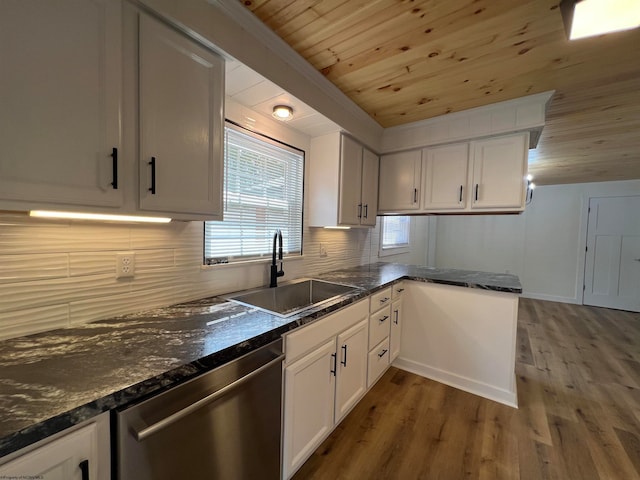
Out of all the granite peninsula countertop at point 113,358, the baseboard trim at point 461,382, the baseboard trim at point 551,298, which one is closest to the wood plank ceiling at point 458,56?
the granite peninsula countertop at point 113,358

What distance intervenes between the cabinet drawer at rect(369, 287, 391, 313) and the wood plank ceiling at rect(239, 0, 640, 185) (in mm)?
1585

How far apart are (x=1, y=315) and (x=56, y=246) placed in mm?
278

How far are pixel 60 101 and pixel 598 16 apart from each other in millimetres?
2107

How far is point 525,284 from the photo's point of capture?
5.33 m

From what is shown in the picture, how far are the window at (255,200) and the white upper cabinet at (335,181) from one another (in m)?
0.14

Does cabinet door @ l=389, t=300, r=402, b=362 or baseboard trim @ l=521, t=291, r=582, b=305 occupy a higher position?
cabinet door @ l=389, t=300, r=402, b=362

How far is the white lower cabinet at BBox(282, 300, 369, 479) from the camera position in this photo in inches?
50.8

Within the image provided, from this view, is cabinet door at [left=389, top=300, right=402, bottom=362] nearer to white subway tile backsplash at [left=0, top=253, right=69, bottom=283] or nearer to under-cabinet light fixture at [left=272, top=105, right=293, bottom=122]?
under-cabinet light fixture at [left=272, top=105, right=293, bottom=122]

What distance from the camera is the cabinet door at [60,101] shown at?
73 centimetres

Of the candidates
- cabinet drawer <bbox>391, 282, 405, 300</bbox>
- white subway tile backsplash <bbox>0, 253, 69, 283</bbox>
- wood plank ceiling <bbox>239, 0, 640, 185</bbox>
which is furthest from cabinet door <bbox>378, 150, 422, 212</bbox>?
white subway tile backsplash <bbox>0, 253, 69, 283</bbox>

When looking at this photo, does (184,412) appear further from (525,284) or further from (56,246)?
(525,284)

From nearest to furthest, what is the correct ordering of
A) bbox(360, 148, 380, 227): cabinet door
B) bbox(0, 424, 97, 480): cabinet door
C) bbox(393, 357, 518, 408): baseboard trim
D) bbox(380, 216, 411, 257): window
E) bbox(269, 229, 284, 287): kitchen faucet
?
bbox(0, 424, 97, 480): cabinet door
bbox(269, 229, 284, 287): kitchen faucet
bbox(393, 357, 518, 408): baseboard trim
bbox(360, 148, 380, 227): cabinet door
bbox(380, 216, 411, 257): window

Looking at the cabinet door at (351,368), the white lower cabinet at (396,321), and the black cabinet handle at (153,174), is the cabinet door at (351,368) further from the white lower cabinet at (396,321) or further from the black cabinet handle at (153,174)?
the black cabinet handle at (153,174)

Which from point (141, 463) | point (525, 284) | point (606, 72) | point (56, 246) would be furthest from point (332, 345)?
point (525, 284)
